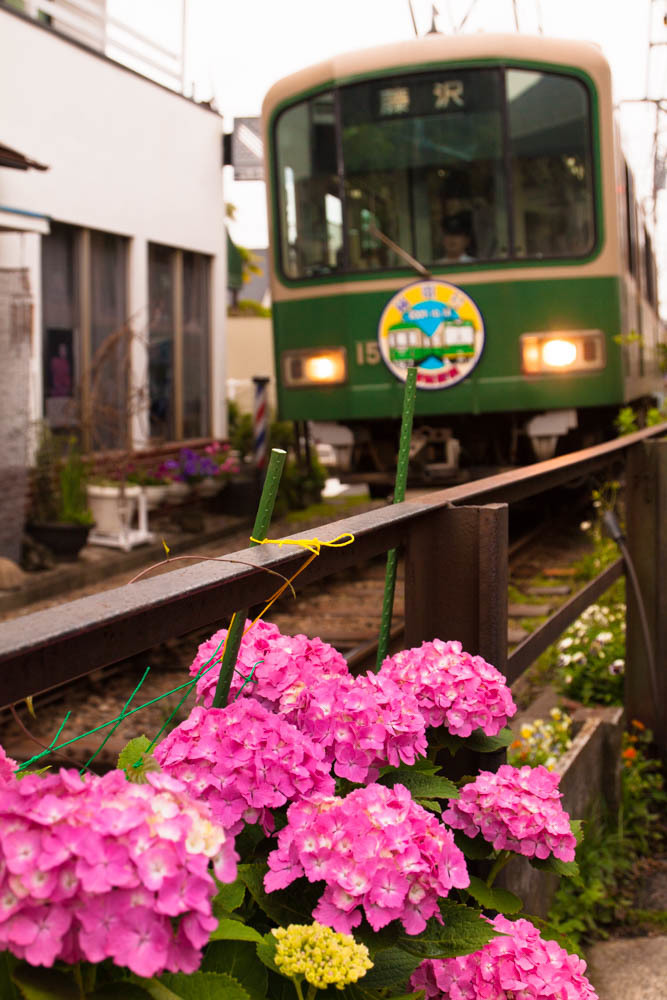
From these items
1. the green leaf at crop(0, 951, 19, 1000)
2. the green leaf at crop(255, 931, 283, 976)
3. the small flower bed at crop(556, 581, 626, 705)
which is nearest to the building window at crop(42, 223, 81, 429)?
the small flower bed at crop(556, 581, 626, 705)

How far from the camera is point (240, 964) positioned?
4.23 feet

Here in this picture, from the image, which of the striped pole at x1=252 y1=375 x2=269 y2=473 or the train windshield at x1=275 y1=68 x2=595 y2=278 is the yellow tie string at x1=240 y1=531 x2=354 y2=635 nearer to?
the train windshield at x1=275 y1=68 x2=595 y2=278

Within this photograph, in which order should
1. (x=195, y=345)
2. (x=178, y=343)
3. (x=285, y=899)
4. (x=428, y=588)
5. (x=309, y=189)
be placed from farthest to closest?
(x=195, y=345) < (x=178, y=343) < (x=309, y=189) < (x=428, y=588) < (x=285, y=899)

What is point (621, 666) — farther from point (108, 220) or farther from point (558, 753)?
point (108, 220)

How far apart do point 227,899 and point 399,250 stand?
7.84 metres

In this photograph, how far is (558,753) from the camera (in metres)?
3.87

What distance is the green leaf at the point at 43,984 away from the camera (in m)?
1.02

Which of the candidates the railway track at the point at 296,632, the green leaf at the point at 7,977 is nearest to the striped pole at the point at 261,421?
the railway track at the point at 296,632

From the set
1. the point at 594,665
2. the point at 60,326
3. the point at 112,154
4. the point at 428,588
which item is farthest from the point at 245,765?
the point at 112,154

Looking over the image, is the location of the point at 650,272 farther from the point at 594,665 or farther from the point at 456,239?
the point at 594,665

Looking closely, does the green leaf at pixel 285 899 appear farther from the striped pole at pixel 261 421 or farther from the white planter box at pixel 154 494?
the striped pole at pixel 261 421

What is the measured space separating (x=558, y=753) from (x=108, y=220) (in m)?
8.92

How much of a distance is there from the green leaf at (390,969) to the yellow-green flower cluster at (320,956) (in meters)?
0.13

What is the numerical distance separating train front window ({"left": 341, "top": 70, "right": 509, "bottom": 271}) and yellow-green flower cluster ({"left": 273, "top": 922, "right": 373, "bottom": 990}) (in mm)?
7879
